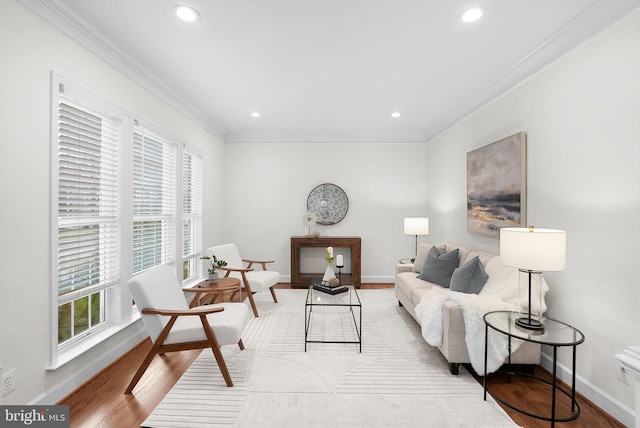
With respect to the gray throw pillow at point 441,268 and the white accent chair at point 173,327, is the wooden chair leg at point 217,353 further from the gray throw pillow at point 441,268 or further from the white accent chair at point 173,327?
the gray throw pillow at point 441,268

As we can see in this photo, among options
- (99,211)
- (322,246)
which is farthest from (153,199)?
(322,246)

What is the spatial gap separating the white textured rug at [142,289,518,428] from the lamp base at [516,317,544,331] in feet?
1.93

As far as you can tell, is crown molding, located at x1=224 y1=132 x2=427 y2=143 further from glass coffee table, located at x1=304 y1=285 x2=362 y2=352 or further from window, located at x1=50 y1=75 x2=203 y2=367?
glass coffee table, located at x1=304 y1=285 x2=362 y2=352

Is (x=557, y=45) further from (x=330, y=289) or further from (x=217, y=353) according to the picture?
(x=217, y=353)

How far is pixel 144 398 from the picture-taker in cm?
221

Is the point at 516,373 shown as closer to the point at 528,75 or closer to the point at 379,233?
the point at 528,75

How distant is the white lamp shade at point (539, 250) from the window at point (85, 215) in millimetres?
3117

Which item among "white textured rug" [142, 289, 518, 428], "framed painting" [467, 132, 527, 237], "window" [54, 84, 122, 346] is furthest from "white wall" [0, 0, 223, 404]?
"framed painting" [467, 132, 527, 237]

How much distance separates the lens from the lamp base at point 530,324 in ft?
6.80

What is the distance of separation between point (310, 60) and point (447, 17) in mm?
1192

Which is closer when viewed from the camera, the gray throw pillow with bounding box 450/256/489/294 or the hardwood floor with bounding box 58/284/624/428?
the hardwood floor with bounding box 58/284/624/428

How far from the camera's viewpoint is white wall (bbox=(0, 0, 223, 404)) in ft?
5.90

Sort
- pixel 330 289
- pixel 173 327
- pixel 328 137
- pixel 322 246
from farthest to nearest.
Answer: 1. pixel 328 137
2. pixel 322 246
3. pixel 330 289
4. pixel 173 327

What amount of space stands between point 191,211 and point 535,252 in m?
3.98
